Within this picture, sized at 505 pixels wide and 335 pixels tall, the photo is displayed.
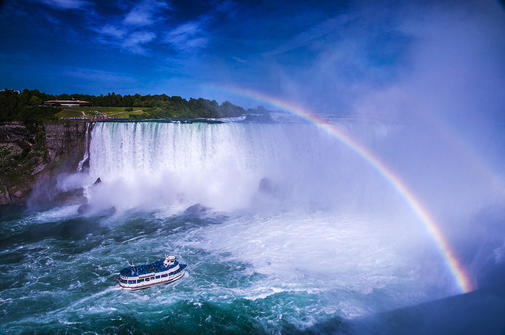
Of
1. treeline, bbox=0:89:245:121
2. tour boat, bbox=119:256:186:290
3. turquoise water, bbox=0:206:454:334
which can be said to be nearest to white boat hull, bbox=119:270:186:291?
tour boat, bbox=119:256:186:290

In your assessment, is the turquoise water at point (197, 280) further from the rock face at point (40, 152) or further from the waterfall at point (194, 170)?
the rock face at point (40, 152)

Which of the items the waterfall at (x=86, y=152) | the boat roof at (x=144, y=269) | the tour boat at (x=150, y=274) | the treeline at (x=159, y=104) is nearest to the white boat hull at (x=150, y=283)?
the tour boat at (x=150, y=274)

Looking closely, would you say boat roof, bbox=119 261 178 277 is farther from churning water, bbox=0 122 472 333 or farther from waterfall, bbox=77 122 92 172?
waterfall, bbox=77 122 92 172

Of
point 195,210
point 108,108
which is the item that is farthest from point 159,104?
point 195,210

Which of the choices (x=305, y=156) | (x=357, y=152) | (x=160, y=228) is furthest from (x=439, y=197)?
(x=160, y=228)

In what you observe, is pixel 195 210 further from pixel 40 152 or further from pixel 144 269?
pixel 40 152
